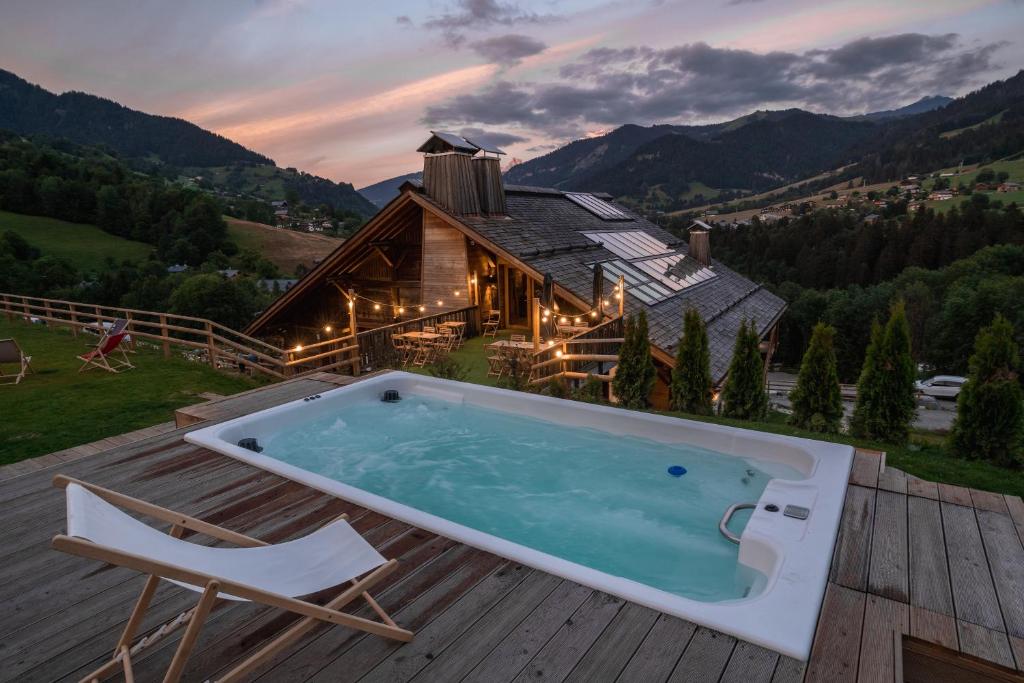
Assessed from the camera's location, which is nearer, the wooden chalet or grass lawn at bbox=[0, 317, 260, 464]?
grass lawn at bbox=[0, 317, 260, 464]

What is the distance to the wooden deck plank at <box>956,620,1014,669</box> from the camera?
6.66ft

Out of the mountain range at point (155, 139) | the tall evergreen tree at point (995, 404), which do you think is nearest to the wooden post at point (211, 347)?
the tall evergreen tree at point (995, 404)

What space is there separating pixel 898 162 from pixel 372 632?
393ft

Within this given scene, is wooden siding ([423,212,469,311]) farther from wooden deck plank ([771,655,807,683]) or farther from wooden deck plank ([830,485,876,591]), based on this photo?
wooden deck plank ([771,655,807,683])

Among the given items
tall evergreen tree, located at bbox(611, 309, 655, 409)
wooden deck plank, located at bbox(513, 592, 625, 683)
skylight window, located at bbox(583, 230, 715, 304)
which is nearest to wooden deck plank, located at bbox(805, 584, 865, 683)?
wooden deck plank, located at bbox(513, 592, 625, 683)

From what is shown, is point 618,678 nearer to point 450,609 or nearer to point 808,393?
point 450,609

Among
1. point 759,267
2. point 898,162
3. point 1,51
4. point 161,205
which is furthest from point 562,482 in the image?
point 898,162

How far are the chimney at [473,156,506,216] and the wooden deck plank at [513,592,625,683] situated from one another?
39.6 ft

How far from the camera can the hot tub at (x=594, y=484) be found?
2.66m

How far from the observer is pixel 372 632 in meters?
2.11

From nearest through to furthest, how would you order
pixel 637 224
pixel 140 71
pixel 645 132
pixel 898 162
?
1. pixel 637 224
2. pixel 140 71
3. pixel 898 162
4. pixel 645 132

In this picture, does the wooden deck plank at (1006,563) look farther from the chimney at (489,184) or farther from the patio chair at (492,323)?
the chimney at (489,184)

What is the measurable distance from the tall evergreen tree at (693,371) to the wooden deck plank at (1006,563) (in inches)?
142

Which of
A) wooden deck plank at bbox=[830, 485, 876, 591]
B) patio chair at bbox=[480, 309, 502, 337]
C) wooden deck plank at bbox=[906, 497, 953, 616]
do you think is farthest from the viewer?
patio chair at bbox=[480, 309, 502, 337]
